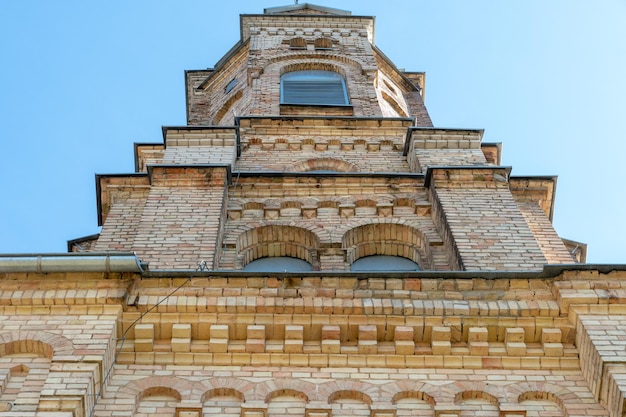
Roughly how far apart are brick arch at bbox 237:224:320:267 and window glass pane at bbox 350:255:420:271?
816mm

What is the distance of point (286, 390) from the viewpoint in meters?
11.5

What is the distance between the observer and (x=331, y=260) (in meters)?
16.1

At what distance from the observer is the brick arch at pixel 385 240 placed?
1689cm

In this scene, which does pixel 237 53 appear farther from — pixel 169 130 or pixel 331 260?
pixel 331 260

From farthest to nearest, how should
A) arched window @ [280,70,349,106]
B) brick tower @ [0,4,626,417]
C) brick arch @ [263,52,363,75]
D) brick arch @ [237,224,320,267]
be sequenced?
brick arch @ [263,52,363,75], arched window @ [280,70,349,106], brick arch @ [237,224,320,267], brick tower @ [0,4,626,417]

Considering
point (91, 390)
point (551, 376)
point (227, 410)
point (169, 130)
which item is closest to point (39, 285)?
point (91, 390)

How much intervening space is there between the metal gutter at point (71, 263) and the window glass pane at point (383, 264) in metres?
4.78

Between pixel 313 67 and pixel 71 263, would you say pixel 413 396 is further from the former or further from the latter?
pixel 313 67

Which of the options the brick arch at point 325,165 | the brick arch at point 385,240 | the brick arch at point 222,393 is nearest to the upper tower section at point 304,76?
the brick arch at point 325,165

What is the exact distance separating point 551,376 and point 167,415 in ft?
14.2

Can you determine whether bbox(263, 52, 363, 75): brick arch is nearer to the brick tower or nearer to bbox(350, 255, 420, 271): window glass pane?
the brick tower

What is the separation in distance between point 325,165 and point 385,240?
4220 millimetres

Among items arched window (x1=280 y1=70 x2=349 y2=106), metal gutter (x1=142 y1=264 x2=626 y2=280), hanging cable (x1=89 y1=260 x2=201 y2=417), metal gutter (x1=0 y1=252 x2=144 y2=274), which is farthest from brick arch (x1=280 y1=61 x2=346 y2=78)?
metal gutter (x1=0 y1=252 x2=144 y2=274)

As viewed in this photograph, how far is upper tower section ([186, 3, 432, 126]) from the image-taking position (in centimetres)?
2486
